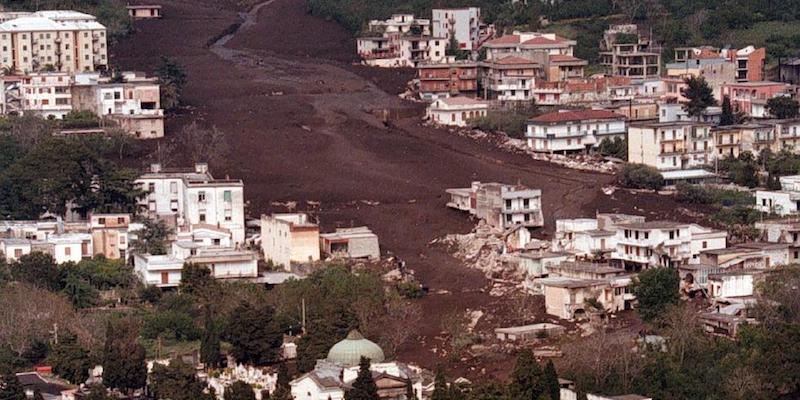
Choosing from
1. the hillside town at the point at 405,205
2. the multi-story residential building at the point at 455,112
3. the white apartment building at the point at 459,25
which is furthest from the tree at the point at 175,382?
the white apartment building at the point at 459,25

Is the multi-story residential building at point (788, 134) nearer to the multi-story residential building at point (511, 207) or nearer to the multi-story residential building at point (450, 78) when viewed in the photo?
the multi-story residential building at point (511, 207)

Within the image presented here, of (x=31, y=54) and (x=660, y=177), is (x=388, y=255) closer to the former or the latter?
(x=660, y=177)

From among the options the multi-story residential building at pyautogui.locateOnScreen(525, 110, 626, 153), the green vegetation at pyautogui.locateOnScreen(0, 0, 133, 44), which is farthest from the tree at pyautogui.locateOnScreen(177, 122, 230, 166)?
the green vegetation at pyautogui.locateOnScreen(0, 0, 133, 44)

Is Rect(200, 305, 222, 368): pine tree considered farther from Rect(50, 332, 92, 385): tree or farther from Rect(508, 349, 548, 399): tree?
Rect(508, 349, 548, 399): tree

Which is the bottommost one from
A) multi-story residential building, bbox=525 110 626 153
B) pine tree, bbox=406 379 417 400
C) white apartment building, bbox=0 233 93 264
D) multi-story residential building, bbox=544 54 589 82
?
pine tree, bbox=406 379 417 400

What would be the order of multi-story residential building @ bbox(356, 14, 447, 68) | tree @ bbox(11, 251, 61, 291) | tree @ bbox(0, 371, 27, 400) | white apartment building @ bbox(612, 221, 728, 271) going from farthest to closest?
Result: multi-story residential building @ bbox(356, 14, 447, 68) → white apartment building @ bbox(612, 221, 728, 271) → tree @ bbox(11, 251, 61, 291) → tree @ bbox(0, 371, 27, 400)

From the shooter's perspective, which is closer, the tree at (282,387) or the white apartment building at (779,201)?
the tree at (282,387)

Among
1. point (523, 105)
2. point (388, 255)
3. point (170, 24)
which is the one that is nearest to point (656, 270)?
point (388, 255)
